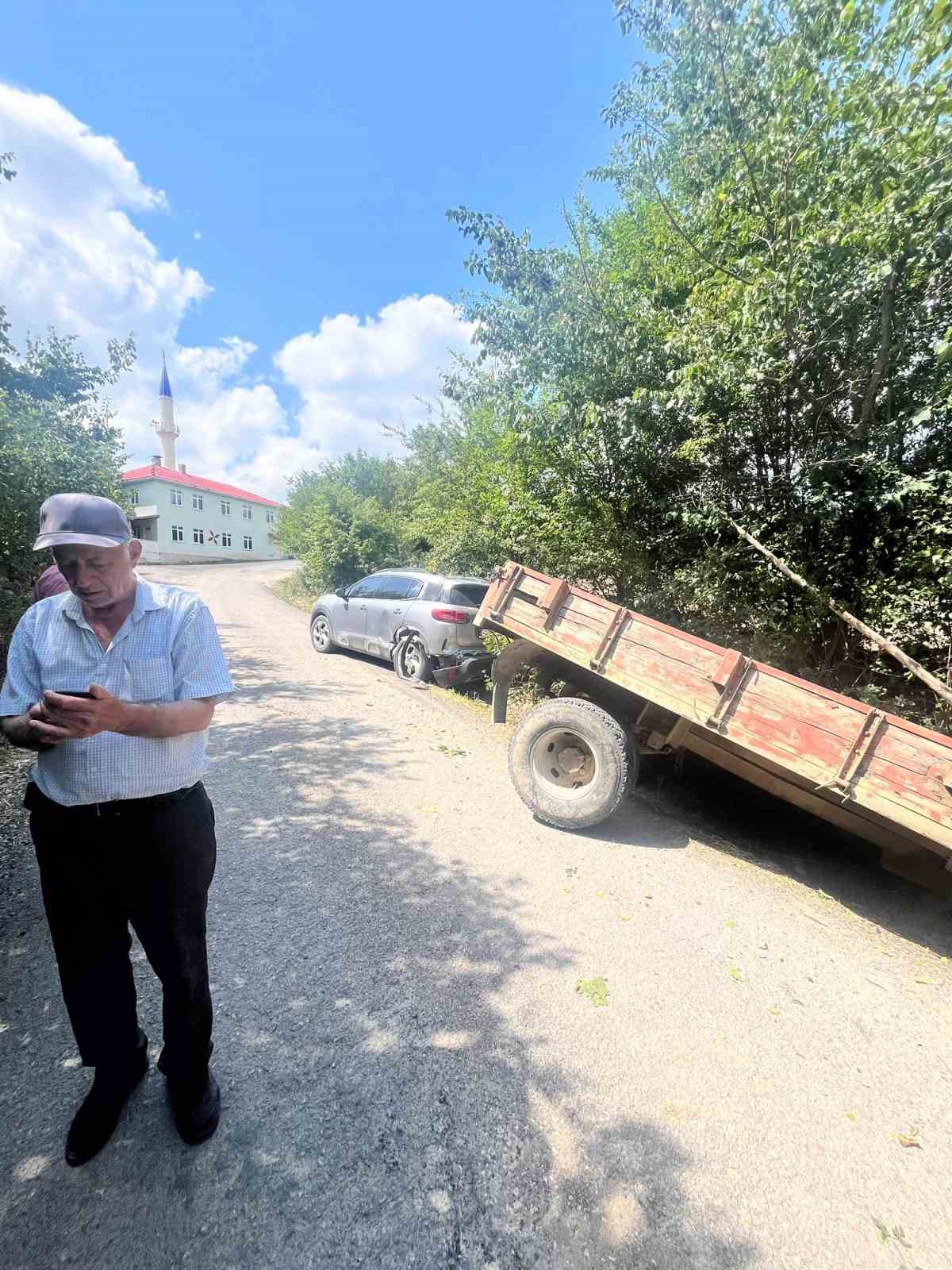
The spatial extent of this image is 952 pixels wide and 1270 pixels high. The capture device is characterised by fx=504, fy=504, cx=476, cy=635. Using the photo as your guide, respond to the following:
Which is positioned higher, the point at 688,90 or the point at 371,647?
the point at 688,90

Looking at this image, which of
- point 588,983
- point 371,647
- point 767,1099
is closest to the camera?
point 767,1099

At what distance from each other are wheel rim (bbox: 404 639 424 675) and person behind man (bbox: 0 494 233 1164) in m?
5.70

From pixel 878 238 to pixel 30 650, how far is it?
17.5ft

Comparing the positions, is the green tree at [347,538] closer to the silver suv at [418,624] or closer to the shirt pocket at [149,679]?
the silver suv at [418,624]

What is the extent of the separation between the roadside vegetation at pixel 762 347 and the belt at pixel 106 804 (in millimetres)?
4556

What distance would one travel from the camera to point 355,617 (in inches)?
332

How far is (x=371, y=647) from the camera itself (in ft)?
26.7

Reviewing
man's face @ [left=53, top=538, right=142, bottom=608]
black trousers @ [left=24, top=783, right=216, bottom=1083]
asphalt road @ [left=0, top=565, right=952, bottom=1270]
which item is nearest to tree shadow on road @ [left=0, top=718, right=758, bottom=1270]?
asphalt road @ [left=0, top=565, right=952, bottom=1270]

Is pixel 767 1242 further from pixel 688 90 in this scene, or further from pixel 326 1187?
pixel 688 90

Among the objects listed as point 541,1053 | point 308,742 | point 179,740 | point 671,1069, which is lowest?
point 308,742

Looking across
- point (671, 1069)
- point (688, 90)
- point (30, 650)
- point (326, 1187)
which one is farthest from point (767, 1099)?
point (688, 90)

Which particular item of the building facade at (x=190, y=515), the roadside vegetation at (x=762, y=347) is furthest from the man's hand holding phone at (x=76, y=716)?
the building facade at (x=190, y=515)

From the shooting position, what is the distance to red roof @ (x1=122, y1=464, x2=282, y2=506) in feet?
126

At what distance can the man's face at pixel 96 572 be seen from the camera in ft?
4.61
